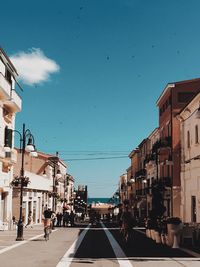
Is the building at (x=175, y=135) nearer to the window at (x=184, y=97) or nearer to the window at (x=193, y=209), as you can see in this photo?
the window at (x=184, y=97)

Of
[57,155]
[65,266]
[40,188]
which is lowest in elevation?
[65,266]

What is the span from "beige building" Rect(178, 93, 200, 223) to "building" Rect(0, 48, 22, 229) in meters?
12.2

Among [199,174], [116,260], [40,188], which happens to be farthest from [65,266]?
[40,188]

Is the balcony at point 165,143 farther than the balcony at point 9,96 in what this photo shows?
Yes

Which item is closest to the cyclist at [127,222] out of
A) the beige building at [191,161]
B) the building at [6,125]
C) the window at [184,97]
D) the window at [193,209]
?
the beige building at [191,161]

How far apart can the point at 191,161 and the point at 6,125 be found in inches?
534

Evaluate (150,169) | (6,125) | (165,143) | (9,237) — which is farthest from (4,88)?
(150,169)

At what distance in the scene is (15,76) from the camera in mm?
36594

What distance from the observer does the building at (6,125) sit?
106ft

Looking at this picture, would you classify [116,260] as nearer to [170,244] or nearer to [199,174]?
[170,244]

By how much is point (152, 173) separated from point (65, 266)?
1801 inches

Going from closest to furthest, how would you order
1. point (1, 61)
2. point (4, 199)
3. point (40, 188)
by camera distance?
point (1, 61), point (4, 199), point (40, 188)

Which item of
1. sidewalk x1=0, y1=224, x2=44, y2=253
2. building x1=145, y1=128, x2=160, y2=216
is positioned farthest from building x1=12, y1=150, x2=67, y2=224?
sidewalk x1=0, y1=224, x2=44, y2=253

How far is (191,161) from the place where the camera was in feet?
99.8
